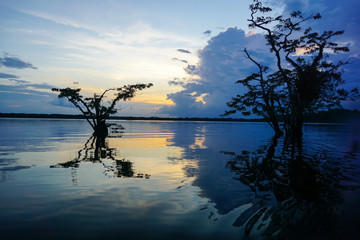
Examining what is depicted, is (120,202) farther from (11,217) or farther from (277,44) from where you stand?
(277,44)

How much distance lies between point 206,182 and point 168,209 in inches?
150

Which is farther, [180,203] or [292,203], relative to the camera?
[180,203]

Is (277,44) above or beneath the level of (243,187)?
above

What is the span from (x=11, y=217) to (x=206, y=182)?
24.1 feet

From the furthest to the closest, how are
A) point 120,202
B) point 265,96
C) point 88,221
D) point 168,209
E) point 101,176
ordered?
point 265,96 → point 101,176 → point 120,202 → point 168,209 → point 88,221

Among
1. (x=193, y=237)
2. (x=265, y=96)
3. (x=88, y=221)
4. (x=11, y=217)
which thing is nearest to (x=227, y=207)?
(x=193, y=237)

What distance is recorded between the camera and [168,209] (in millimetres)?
7605

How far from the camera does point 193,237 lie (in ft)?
18.8

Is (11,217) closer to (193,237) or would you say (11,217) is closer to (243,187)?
(193,237)

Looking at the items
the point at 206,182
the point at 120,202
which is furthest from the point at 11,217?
the point at 206,182

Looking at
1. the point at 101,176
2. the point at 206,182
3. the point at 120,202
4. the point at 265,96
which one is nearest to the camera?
the point at 120,202

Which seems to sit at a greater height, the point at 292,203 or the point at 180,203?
the point at 292,203

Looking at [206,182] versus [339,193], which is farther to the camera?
[206,182]

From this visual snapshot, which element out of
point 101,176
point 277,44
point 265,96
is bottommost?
point 101,176
